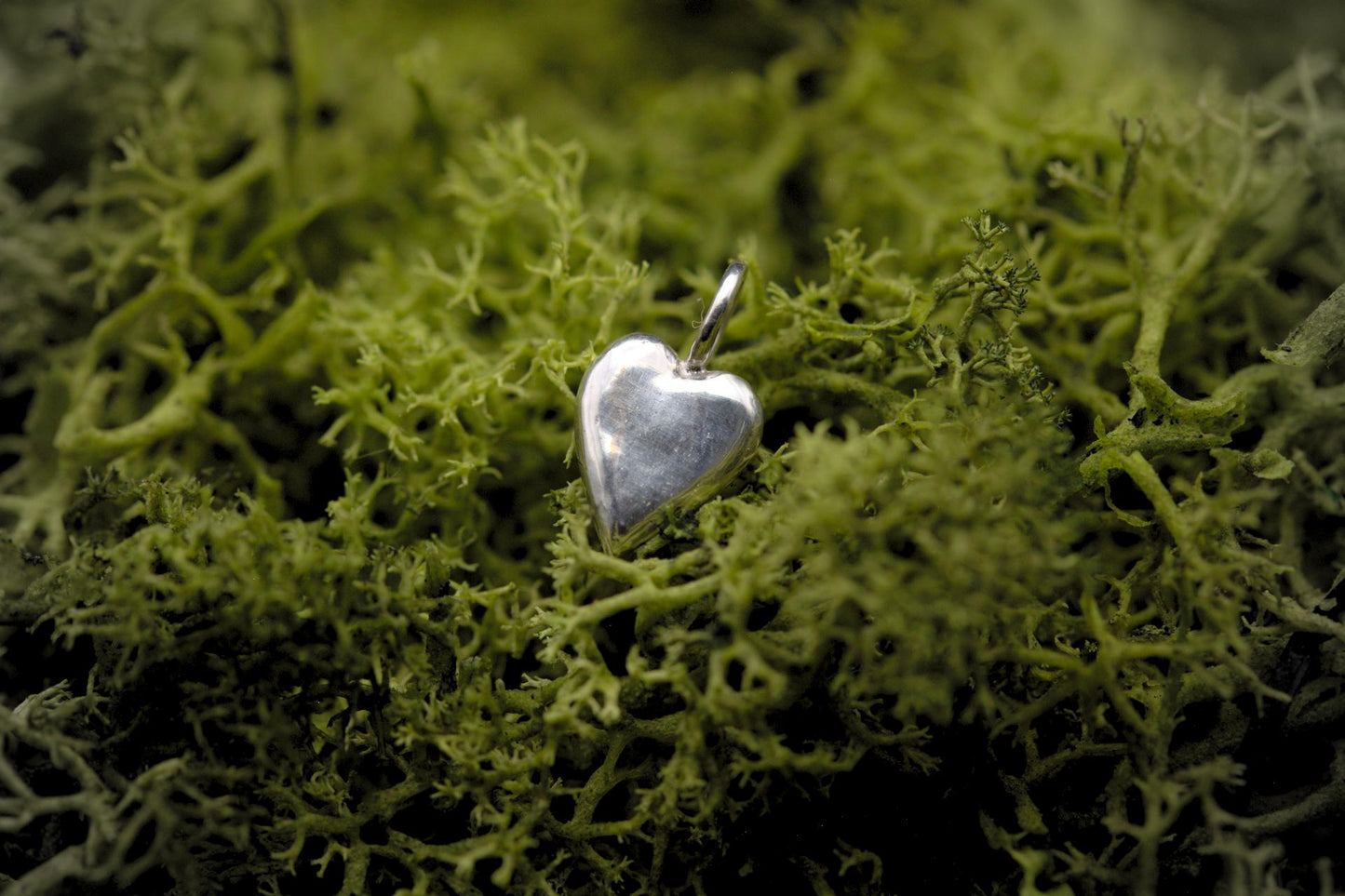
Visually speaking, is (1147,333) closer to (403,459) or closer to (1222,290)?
(1222,290)

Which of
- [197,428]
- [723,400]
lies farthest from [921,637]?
[197,428]

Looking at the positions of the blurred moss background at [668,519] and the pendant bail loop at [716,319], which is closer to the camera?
the blurred moss background at [668,519]

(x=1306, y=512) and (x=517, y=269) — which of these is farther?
(x=517, y=269)

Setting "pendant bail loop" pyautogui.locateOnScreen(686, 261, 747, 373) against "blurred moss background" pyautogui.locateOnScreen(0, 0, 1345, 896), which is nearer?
"blurred moss background" pyautogui.locateOnScreen(0, 0, 1345, 896)

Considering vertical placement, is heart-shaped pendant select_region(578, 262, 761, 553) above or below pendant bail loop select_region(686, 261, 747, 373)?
below
